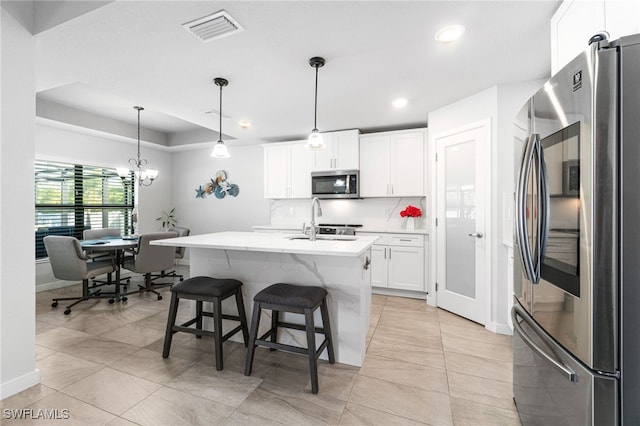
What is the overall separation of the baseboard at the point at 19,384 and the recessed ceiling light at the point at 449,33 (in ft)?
11.8

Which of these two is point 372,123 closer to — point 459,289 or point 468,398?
point 459,289

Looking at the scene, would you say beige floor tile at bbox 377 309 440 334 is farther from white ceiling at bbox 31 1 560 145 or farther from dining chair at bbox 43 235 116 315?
dining chair at bbox 43 235 116 315

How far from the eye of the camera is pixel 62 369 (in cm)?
213

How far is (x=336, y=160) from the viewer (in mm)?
4449

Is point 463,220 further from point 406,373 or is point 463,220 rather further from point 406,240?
point 406,373

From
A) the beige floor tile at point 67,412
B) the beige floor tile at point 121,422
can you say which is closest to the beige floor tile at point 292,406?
the beige floor tile at point 121,422

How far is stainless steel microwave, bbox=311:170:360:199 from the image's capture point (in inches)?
169

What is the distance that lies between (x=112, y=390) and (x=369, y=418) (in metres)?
1.66

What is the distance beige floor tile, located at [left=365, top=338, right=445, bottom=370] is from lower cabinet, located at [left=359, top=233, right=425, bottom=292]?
53.8 inches

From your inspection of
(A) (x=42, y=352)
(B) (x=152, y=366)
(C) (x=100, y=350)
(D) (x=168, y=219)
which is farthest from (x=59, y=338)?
(D) (x=168, y=219)

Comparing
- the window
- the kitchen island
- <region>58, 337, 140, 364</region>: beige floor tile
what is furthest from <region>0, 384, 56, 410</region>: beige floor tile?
the window

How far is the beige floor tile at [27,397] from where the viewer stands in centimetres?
174

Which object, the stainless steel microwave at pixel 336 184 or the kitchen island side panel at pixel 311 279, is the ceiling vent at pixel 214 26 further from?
the stainless steel microwave at pixel 336 184

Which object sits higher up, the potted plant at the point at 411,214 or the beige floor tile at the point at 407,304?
the potted plant at the point at 411,214
